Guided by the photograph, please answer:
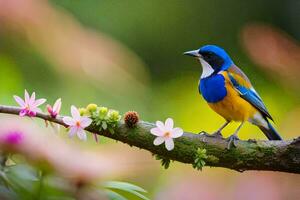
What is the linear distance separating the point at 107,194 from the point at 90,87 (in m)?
1.60

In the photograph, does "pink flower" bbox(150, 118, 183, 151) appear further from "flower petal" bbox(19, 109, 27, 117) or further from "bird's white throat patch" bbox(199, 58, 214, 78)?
"bird's white throat patch" bbox(199, 58, 214, 78)

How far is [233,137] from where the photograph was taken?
113 centimetres

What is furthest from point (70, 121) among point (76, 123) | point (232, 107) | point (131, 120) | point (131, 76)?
point (131, 76)

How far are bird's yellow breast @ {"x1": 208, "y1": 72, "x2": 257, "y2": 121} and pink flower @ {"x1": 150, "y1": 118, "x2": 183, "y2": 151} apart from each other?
45 cm

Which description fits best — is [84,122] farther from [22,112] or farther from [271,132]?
[271,132]

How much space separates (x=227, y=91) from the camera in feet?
4.91

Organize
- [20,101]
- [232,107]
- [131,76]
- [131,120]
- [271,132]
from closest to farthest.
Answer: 1. [20,101]
2. [131,120]
3. [232,107]
4. [271,132]
5. [131,76]

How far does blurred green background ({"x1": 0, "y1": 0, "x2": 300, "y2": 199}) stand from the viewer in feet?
5.98

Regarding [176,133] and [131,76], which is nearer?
[176,133]

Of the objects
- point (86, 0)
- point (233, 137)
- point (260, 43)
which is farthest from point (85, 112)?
point (86, 0)

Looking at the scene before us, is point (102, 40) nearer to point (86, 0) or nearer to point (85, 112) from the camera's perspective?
point (86, 0)

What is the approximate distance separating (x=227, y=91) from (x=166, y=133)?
1.71ft

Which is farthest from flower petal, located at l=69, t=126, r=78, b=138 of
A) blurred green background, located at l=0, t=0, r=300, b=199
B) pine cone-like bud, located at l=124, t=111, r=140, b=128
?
blurred green background, located at l=0, t=0, r=300, b=199

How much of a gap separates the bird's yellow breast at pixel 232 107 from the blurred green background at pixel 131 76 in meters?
0.24
